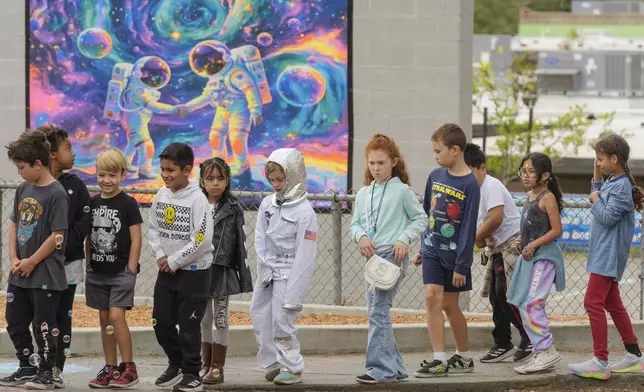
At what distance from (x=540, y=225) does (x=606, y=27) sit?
55.6 meters

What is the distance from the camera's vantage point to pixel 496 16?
74875mm

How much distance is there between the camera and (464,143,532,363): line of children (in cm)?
873

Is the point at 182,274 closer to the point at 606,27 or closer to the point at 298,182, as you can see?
the point at 298,182

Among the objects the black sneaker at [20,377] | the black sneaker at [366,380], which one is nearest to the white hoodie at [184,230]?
the black sneaker at [20,377]

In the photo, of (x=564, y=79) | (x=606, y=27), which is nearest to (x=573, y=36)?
(x=564, y=79)

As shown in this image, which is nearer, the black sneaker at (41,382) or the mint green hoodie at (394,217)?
the black sneaker at (41,382)

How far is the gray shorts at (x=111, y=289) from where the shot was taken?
7926 mm

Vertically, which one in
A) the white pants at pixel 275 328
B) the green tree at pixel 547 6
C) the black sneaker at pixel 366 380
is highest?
the green tree at pixel 547 6

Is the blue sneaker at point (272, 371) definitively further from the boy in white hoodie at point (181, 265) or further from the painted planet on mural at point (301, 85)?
the painted planet on mural at point (301, 85)

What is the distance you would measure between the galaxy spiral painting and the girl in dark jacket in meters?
3.14

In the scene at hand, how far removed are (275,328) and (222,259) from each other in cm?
61

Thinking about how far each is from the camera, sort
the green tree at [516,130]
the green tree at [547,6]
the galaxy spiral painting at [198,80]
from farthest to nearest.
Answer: the green tree at [547,6] → the green tree at [516,130] → the galaxy spiral painting at [198,80]

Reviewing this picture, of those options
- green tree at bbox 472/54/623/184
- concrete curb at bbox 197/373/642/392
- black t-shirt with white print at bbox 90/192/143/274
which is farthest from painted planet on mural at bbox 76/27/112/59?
green tree at bbox 472/54/623/184

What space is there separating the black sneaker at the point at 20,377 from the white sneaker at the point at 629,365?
13.3ft
